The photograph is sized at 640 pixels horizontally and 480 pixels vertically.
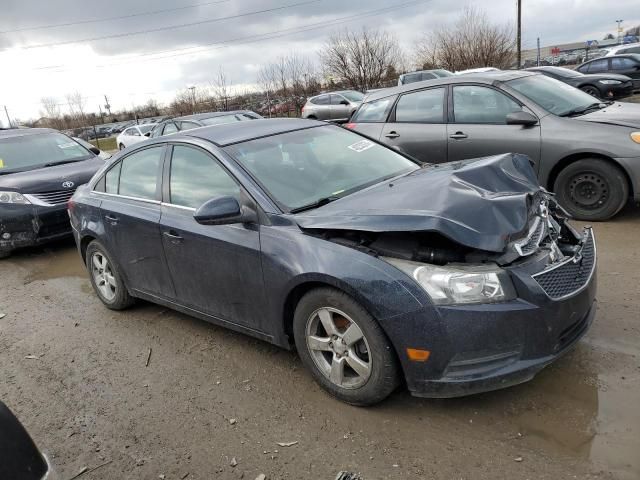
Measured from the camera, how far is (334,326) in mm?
3088

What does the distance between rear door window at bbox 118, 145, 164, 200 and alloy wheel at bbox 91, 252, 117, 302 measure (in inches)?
30.3

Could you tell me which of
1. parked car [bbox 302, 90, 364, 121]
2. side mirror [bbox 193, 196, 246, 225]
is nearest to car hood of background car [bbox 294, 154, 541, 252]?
side mirror [bbox 193, 196, 246, 225]

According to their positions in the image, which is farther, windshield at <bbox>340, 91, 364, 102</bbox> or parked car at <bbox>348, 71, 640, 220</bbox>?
windshield at <bbox>340, 91, 364, 102</bbox>

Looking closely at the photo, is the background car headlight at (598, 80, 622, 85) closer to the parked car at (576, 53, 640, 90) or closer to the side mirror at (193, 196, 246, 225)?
the parked car at (576, 53, 640, 90)

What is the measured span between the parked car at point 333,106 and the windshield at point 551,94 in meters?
14.1

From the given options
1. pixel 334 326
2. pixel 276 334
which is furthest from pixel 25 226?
pixel 334 326

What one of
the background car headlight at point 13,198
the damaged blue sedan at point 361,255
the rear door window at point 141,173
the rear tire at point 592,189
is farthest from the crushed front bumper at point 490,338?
the background car headlight at point 13,198

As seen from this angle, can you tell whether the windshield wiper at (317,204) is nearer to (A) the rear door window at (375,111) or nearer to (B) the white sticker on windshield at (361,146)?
(B) the white sticker on windshield at (361,146)

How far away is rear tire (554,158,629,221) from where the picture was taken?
19.0 feet

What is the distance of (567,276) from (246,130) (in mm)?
2507

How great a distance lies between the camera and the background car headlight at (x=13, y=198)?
24.1 ft

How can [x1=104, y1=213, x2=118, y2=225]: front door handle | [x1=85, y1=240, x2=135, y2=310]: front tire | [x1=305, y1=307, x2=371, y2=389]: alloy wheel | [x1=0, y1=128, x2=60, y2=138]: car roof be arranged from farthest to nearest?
[x1=0, y1=128, x2=60, y2=138]: car roof, [x1=85, y1=240, x2=135, y2=310]: front tire, [x1=104, y1=213, x2=118, y2=225]: front door handle, [x1=305, y1=307, x2=371, y2=389]: alloy wheel

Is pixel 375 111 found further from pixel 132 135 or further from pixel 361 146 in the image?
pixel 132 135

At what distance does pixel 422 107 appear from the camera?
709cm
